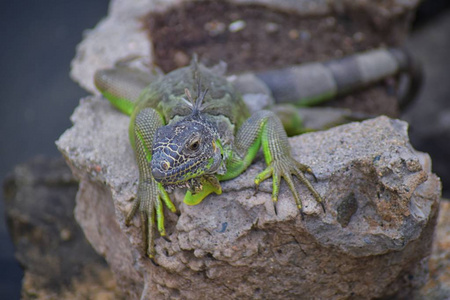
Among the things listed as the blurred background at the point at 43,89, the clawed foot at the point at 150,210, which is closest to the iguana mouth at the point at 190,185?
A: the clawed foot at the point at 150,210

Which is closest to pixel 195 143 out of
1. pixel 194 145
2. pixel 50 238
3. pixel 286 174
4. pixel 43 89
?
pixel 194 145

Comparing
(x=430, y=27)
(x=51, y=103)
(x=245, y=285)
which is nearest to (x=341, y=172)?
(x=245, y=285)

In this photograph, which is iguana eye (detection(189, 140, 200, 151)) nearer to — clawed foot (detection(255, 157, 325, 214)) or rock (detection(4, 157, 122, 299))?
clawed foot (detection(255, 157, 325, 214))

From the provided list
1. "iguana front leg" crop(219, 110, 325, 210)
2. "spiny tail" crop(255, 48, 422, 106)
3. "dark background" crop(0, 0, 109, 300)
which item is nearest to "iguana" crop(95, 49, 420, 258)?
"iguana front leg" crop(219, 110, 325, 210)

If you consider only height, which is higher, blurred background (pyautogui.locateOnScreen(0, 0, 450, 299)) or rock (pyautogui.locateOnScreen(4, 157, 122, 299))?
blurred background (pyautogui.locateOnScreen(0, 0, 450, 299))

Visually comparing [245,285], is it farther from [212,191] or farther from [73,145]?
[73,145]

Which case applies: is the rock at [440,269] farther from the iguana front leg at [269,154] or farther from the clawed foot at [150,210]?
the clawed foot at [150,210]

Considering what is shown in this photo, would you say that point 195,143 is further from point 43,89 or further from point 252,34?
point 43,89
